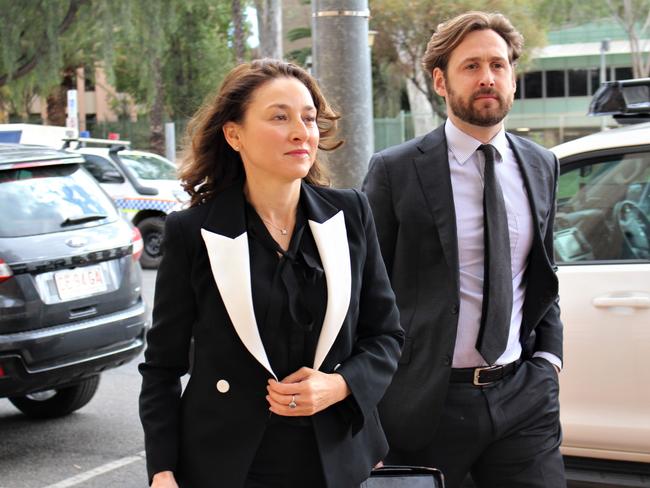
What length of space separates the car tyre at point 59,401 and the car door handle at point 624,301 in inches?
144

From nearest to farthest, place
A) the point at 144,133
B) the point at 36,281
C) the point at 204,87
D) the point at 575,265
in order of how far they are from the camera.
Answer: the point at 575,265, the point at 36,281, the point at 204,87, the point at 144,133

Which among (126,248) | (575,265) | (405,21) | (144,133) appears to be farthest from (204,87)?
(575,265)

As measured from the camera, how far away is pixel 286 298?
2.14 metres

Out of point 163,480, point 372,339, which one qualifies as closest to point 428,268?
point 372,339

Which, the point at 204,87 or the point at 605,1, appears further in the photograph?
the point at 204,87

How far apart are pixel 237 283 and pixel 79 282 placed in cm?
366

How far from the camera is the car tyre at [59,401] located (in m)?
6.24

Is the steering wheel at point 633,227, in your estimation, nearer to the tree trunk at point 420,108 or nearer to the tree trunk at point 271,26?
the tree trunk at point 271,26

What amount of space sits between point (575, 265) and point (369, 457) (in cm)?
189

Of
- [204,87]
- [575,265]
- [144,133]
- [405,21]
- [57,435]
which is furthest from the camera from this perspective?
[144,133]

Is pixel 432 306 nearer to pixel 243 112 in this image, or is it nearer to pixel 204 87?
pixel 243 112

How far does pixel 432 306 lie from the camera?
278 centimetres

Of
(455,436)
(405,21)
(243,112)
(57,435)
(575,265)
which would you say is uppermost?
(405,21)

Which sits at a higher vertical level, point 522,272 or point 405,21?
point 405,21
